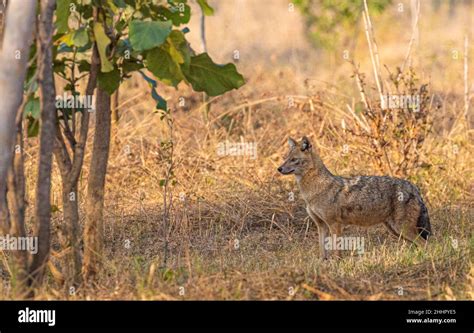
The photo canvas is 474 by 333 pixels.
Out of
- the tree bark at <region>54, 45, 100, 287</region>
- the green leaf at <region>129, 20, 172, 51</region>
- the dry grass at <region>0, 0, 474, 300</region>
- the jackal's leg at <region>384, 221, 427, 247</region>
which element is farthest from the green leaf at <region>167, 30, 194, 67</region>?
the jackal's leg at <region>384, 221, 427, 247</region>

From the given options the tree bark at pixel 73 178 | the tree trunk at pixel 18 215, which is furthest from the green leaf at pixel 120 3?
the tree trunk at pixel 18 215

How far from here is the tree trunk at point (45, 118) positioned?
18.8 feet

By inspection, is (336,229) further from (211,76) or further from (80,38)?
(80,38)

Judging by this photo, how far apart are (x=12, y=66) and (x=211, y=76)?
1.63 meters

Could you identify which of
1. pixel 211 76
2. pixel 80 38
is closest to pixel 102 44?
pixel 80 38

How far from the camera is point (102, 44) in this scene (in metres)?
6.07

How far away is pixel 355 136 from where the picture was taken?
10.2 metres

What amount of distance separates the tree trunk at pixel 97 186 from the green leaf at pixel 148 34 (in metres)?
0.73

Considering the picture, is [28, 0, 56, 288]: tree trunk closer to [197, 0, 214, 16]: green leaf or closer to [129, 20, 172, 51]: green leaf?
[129, 20, 172, 51]: green leaf

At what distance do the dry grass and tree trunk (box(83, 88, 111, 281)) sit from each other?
0.18 m

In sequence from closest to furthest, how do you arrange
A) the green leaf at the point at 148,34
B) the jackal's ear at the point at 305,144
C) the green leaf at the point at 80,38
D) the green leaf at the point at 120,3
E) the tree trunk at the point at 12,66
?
the tree trunk at the point at 12,66 < the green leaf at the point at 148,34 < the green leaf at the point at 80,38 < the green leaf at the point at 120,3 < the jackal's ear at the point at 305,144

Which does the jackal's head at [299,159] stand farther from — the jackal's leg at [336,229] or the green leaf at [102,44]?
the green leaf at [102,44]

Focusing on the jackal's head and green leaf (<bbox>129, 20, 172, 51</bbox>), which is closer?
green leaf (<bbox>129, 20, 172, 51</bbox>)

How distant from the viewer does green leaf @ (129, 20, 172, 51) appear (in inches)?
231
